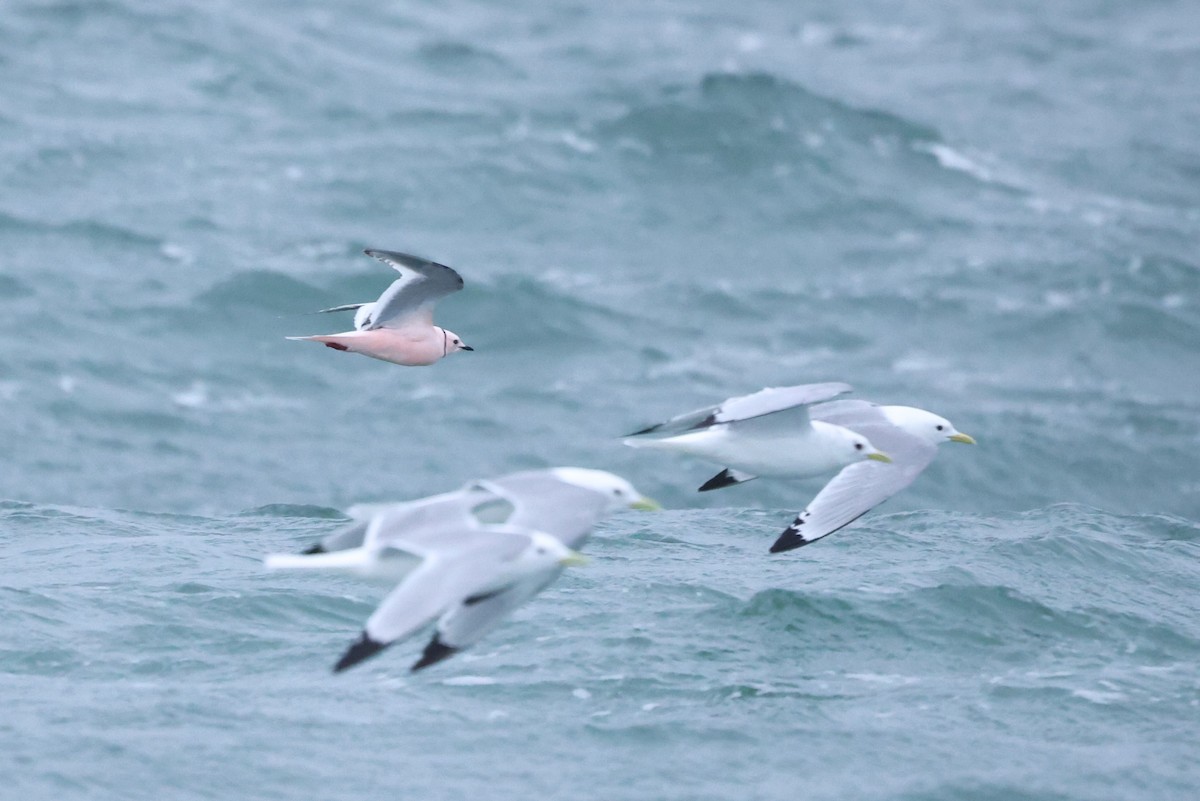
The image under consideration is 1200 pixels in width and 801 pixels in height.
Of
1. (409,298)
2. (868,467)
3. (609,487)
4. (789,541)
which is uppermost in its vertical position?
(409,298)

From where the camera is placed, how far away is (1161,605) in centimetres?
1232

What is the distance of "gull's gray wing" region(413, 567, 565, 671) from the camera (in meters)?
8.11

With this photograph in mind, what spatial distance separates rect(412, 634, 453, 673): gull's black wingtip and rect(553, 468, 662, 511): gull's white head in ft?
4.07

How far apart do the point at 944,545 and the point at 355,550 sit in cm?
635

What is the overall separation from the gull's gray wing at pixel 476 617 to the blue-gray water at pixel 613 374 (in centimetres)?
132

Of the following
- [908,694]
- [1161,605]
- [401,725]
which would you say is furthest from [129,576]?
[1161,605]

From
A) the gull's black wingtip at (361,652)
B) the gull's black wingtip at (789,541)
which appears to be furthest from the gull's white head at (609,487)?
the gull's black wingtip at (361,652)

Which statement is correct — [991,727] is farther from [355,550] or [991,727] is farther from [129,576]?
[129,576]

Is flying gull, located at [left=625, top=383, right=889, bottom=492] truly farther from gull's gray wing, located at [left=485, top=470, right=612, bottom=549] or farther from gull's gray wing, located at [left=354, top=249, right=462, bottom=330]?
gull's gray wing, located at [left=354, top=249, right=462, bottom=330]

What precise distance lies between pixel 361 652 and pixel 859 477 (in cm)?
484

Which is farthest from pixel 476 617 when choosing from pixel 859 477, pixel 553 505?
pixel 859 477

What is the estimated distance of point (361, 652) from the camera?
284 inches

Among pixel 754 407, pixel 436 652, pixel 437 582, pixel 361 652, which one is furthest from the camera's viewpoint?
pixel 754 407

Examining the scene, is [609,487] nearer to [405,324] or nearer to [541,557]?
[541,557]
